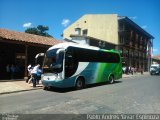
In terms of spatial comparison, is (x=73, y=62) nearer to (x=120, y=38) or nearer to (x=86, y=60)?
(x=86, y=60)

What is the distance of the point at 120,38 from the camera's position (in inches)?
1922

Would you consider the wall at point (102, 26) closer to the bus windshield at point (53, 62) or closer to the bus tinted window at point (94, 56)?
the bus tinted window at point (94, 56)

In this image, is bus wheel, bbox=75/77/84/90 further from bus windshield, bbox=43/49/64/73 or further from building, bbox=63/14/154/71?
building, bbox=63/14/154/71

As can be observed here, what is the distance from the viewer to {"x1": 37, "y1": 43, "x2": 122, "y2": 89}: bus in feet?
46.3

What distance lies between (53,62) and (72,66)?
51.0 inches

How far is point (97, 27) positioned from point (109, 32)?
280cm

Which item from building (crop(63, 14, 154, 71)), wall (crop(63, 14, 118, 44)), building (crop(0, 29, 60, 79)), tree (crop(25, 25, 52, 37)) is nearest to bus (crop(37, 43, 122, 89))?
building (crop(0, 29, 60, 79))

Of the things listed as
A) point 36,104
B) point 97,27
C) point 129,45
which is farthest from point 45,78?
point 129,45

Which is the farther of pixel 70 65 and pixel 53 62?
pixel 70 65

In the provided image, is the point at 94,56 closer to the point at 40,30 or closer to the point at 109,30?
the point at 109,30

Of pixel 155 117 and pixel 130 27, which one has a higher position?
pixel 130 27

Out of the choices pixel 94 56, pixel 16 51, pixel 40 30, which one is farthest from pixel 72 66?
pixel 40 30

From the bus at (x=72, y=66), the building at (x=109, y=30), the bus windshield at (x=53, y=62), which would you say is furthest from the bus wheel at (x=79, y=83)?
the building at (x=109, y=30)

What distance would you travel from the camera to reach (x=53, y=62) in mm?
14406
